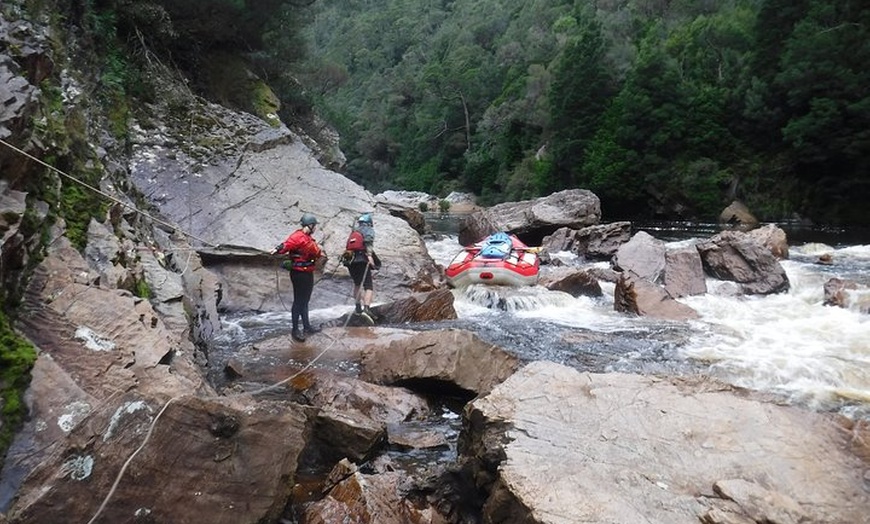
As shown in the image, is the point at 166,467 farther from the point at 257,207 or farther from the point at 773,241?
the point at 773,241

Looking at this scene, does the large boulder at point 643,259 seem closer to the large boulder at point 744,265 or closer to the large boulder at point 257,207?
the large boulder at point 744,265

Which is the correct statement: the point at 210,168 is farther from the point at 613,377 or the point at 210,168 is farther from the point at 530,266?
the point at 613,377

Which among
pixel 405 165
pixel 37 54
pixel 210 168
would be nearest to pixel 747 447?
pixel 37 54

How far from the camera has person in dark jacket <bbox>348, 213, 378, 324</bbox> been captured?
31.8ft

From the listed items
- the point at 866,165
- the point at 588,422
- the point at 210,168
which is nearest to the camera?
the point at 588,422

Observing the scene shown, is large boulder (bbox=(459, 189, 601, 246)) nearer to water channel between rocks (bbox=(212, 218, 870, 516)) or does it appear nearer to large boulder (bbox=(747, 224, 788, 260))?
large boulder (bbox=(747, 224, 788, 260))

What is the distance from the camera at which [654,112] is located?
32.2 meters

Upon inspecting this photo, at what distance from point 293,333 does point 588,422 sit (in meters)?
5.39

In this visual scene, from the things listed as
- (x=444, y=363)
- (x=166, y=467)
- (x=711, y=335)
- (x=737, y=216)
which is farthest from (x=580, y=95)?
(x=166, y=467)

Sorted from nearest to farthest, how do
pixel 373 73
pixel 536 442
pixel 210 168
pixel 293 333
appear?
pixel 536 442
pixel 293 333
pixel 210 168
pixel 373 73

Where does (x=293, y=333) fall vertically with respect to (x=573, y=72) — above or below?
below

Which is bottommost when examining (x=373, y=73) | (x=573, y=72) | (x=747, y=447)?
(x=747, y=447)

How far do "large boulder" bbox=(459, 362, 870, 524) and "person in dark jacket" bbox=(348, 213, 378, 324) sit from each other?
5422mm

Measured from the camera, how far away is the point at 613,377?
461 centimetres
